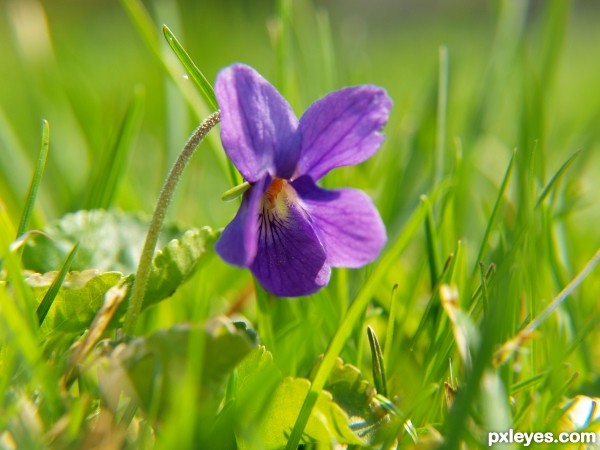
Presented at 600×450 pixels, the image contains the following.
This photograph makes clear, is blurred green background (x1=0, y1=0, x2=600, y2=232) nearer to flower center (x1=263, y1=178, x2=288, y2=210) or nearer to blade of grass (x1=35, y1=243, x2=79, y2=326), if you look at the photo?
flower center (x1=263, y1=178, x2=288, y2=210)

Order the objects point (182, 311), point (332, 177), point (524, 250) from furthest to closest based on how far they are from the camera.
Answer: point (332, 177), point (182, 311), point (524, 250)

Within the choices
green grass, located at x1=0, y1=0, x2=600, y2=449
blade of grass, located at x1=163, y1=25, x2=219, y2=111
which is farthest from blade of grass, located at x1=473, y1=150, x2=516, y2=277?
blade of grass, located at x1=163, y1=25, x2=219, y2=111

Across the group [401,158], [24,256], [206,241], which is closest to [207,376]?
[206,241]

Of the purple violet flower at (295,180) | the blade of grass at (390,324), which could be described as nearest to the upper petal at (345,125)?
the purple violet flower at (295,180)

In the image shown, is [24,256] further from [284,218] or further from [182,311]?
[284,218]

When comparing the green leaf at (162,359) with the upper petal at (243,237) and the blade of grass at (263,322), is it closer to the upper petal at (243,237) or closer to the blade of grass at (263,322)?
the upper petal at (243,237)

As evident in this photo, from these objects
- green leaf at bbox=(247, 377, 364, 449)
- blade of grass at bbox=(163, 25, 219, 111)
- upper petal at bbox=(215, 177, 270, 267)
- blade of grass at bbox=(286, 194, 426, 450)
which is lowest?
green leaf at bbox=(247, 377, 364, 449)

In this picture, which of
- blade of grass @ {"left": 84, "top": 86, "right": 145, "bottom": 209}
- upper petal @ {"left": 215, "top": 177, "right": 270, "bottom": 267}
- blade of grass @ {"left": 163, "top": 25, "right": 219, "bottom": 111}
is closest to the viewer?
upper petal @ {"left": 215, "top": 177, "right": 270, "bottom": 267}

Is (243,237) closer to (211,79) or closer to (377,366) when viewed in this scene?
(377,366)
